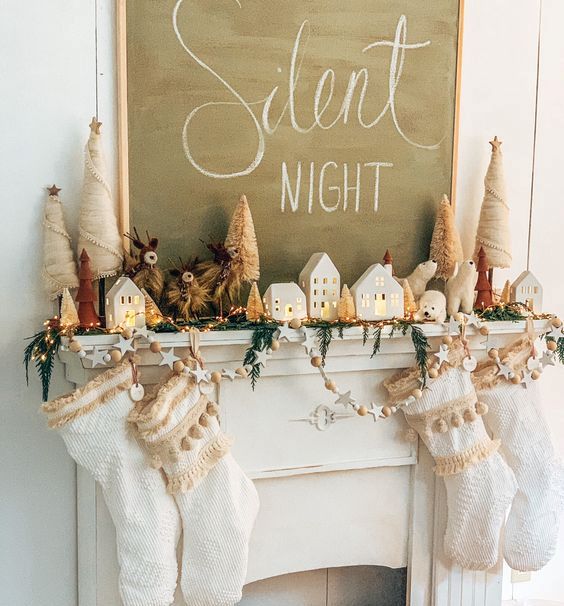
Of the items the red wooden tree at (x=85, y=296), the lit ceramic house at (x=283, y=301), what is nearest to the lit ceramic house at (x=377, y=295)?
the lit ceramic house at (x=283, y=301)

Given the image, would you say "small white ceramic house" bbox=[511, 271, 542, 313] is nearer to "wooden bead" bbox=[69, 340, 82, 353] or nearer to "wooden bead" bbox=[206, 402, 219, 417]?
"wooden bead" bbox=[206, 402, 219, 417]

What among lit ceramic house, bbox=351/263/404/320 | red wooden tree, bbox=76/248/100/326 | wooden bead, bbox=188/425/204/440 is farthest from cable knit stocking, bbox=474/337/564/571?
red wooden tree, bbox=76/248/100/326

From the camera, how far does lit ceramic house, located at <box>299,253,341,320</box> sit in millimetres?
1571

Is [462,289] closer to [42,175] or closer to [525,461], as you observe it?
[525,461]

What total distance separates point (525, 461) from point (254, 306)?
0.81 m

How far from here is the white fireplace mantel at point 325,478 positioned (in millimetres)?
1531

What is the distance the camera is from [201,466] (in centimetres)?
148

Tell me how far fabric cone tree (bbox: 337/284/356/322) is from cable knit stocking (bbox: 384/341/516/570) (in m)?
0.20

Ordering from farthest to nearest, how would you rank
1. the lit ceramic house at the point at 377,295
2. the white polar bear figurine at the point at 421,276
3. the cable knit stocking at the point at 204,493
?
1. the white polar bear figurine at the point at 421,276
2. the lit ceramic house at the point at 377,295
3. the cable knit stocking at the point at 204,493

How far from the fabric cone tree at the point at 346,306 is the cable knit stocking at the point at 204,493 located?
35 centimetres

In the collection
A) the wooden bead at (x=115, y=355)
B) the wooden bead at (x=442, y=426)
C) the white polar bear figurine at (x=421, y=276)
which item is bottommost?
the wooden bead at (x=442, y=426)

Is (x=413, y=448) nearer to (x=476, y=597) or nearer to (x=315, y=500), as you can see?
(x=315, y=500)

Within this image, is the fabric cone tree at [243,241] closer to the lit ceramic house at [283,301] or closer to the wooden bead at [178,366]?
the lit ceramic house at [283,301]

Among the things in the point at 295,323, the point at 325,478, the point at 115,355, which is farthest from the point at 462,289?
the point at 115,355
